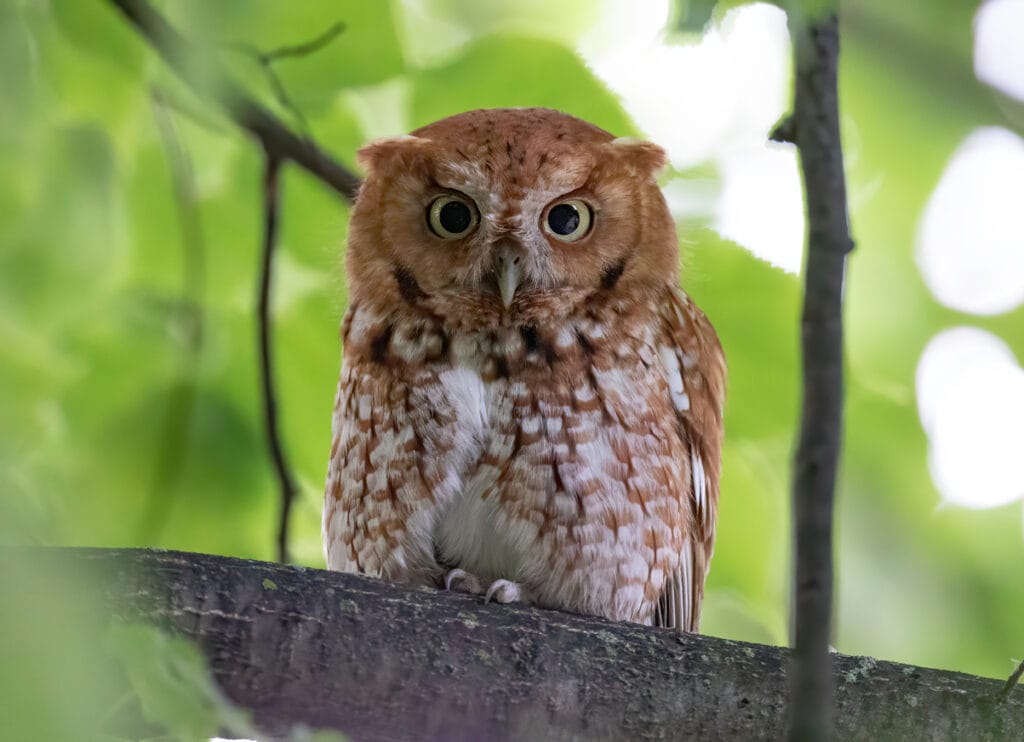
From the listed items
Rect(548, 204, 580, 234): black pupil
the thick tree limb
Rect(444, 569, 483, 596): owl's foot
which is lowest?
the thick tree limb

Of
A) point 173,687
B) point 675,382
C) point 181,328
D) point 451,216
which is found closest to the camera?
point 173,687

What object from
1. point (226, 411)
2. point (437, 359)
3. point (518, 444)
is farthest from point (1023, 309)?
point (226, 411)

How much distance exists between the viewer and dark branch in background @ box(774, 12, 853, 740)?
93 cm

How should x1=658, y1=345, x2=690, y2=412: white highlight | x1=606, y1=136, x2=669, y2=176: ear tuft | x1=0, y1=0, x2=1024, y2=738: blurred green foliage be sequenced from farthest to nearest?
x1=658, y1=345, x2=690, y2=412: white highlight, x1=606, y1=136, x2=669, y2=176: ear tuft, x1=0, y1=0, x2=1024, y2=738: blurred green foliage

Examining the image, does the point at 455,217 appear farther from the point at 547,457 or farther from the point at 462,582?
the point at 462,582

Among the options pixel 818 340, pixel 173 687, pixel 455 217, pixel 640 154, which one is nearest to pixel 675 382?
pixel 640 154

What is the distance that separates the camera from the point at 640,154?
2.40 meters

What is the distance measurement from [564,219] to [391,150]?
Answer: 0.42 metres

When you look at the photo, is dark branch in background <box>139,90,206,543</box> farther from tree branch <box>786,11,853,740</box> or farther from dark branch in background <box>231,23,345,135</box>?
tree branch <box>786,11,853,740</box>

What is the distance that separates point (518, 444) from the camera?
2223 millimetres

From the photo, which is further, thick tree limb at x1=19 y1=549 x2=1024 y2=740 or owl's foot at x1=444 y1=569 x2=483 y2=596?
owl's foot at x1=444 y1=569 x2=483 y2=596

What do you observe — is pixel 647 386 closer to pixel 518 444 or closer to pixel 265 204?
pixel 518 444

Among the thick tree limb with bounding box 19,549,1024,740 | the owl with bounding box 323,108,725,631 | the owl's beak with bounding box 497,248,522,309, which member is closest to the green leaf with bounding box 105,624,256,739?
the thick tree limb with bounding box 19,549,1024,740

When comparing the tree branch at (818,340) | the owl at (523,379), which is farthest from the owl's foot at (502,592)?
the tree branch at (818,340)
